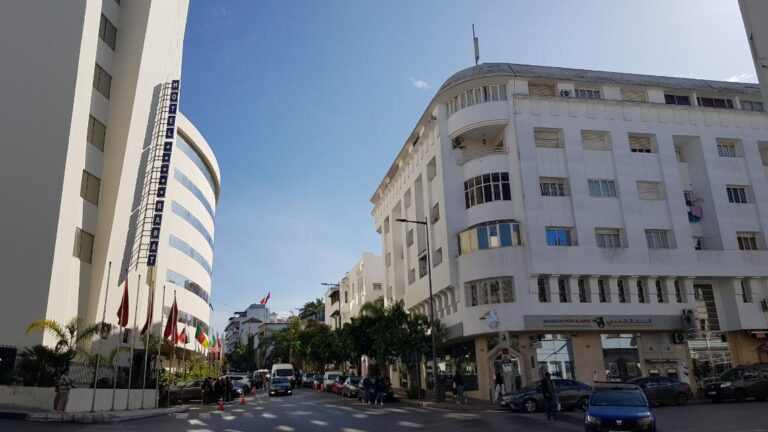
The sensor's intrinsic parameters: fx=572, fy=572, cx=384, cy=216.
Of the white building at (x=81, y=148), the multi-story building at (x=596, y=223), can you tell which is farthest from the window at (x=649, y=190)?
the white building at (x=81, y=148)

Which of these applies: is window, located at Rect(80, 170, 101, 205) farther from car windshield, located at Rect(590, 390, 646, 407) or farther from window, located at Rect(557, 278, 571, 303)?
window, located at Rect(557, 278, 571, 303)

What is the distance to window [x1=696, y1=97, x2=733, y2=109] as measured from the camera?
40.7 metres

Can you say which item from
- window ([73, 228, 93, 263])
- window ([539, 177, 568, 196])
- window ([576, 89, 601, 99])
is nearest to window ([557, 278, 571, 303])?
window ([539, 177, 568, 196])

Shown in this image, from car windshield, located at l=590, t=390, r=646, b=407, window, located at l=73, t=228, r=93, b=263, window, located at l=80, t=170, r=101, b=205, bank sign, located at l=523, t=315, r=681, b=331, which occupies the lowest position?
car windshield, located at l=590, t=390, r=646, b=407

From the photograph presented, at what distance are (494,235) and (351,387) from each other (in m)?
15.6

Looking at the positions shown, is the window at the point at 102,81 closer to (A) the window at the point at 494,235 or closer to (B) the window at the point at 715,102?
(A) the window at the point at 494,235

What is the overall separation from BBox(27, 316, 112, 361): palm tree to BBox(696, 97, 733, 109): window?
133ft

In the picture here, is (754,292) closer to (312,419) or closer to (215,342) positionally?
(312,419)

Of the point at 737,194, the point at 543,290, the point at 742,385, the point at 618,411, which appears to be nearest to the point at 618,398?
the point at 618,411

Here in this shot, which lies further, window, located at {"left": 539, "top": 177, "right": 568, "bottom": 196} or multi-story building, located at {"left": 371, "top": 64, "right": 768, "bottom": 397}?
window, located at {"left": 539, "top": 177, "right": 568, "bottom": 196}

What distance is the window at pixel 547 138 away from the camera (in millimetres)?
36781

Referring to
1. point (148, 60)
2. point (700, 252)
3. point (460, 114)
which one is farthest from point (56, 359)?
point (700, 252)

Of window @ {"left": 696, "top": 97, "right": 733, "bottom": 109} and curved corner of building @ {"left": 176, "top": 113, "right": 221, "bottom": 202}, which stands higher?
curved corner of building @ {"left": 176, "top": 113, "right": 221, "bottom": 202}

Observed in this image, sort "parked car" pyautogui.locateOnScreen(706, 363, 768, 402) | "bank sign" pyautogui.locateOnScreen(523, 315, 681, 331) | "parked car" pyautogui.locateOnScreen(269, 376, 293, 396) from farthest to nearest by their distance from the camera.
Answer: "parked car" pyautogui.locateOnScreen(269, 376, 293, 396) < "bank sign" pyautogui.locateOnScreen(523, 315, 681, 331) < "parked car" pyautogui.locateOnScreen(706, 363, 768, 402)
